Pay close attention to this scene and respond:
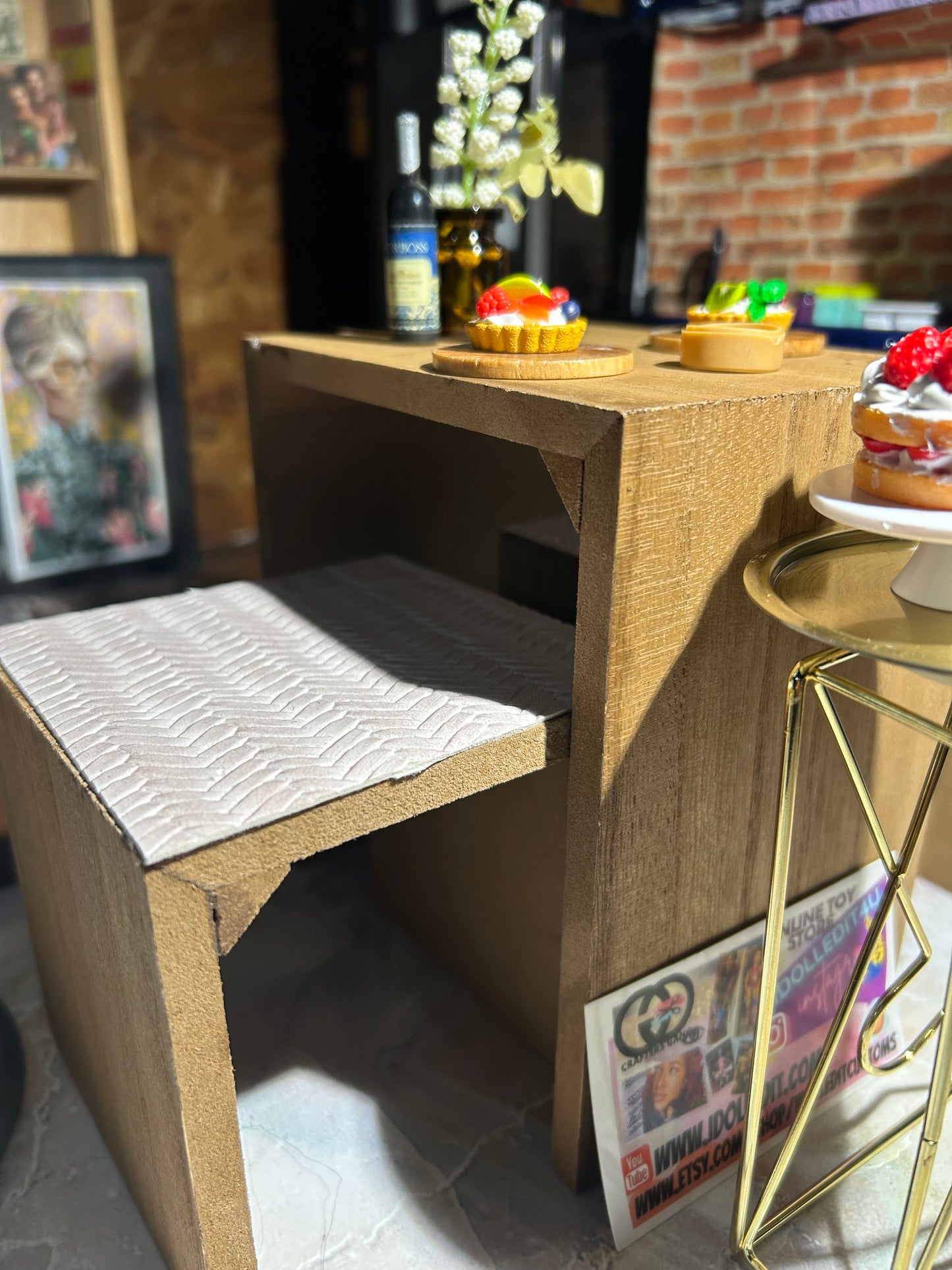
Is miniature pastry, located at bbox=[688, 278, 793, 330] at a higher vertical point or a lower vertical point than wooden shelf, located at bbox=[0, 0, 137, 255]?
lower

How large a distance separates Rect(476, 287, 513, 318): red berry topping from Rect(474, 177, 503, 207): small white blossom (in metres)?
0.34

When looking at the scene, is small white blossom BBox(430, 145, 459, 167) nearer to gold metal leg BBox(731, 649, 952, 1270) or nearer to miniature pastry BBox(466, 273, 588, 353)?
miniature pastry BBox(466, 273, 588, 353)

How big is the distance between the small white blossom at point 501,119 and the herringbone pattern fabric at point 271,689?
649 millimetres


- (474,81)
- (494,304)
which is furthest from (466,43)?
(494,304)

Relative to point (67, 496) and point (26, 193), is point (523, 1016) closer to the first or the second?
point (67, 496)

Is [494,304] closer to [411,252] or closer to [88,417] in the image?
[411,252]

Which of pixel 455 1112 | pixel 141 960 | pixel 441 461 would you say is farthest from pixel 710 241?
pixel 141 960

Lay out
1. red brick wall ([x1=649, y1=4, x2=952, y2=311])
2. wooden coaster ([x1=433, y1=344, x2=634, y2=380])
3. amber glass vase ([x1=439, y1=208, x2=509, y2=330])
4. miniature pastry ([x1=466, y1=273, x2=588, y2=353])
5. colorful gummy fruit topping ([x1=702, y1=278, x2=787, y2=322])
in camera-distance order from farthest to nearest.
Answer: red brick wall ([x1=649, y1=4, x2=952, y2=311])
amber glass vase ([x1=439, y1=208, x2=509, y2=330])
colorful gummy fruit topping ([x1=702, y1=278, x2=787, y2=322])
miniature pastry ([x1=466, y1=273, x2=588, y2=353])
wooden coaster ([x1=433, y1=344, x2=634, y2=380])

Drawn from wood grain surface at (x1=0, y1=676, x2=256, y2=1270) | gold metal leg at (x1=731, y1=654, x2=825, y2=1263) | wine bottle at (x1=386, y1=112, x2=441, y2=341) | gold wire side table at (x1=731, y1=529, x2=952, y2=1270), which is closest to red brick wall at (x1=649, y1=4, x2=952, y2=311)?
wine bottle at (x1=386, y1=112, x2=441, y2=341)

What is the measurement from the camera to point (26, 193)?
7.79 feet

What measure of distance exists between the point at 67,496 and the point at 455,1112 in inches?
70.9

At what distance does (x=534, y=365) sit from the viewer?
Result: 3.17ft

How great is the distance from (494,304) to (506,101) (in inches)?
17.5

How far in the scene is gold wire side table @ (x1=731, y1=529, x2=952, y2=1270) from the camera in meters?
0.76
